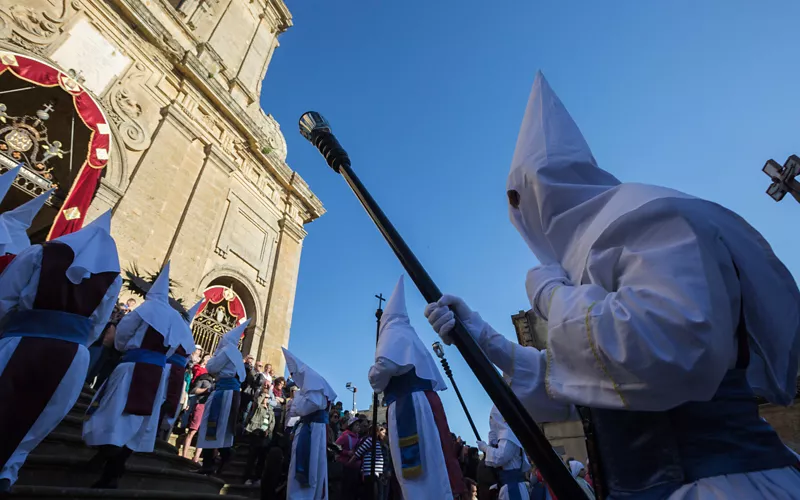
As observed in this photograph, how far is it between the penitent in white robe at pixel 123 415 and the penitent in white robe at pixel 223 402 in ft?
4.81

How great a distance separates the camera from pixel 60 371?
3.23m

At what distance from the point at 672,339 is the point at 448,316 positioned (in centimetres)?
69

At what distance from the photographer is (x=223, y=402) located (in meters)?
6.28

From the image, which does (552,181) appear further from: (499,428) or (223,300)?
(223,300)

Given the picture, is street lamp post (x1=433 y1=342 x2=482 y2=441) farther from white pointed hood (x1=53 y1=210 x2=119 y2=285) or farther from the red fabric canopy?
white pointed hood (x1=53 y1=210 x2=119 y2=285)

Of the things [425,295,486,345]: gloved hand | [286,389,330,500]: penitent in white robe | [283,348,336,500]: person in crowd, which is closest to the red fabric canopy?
[283,348,336,500]: person in crowd

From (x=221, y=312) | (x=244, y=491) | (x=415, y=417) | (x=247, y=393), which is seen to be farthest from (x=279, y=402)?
(x=415, y=417)

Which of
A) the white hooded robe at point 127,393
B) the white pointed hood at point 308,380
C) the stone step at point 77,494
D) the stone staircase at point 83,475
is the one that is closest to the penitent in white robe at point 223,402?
the stone staircase at point 83,475

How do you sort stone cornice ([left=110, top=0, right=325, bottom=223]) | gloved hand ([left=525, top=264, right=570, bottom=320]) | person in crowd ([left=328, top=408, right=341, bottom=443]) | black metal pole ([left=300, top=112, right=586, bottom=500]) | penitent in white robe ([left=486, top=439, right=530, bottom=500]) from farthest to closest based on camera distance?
stone cornice ([left=110, top=0, right=325, bottom=223]) < person in crowd ([left=328, top=408, right=341, bottom=443]) < penitent in white robe ([left=486, top=439, right=530, bottom=500]) < gloved hand ([left=525, top=264, right=570, bottom=320]) < black metal pole ([left=300, top=112, right=586, bottom=500])

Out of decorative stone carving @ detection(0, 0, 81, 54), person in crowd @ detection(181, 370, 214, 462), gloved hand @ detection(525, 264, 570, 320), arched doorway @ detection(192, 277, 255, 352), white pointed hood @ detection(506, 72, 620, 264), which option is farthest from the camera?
arched doorway @ detection(192, 277, 255, 352)

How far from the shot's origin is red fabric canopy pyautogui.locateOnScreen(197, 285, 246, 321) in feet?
39.8

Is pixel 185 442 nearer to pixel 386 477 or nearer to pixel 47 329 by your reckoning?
pixel 386 477

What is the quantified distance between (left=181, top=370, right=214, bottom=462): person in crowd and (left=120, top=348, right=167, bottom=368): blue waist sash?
2501mm

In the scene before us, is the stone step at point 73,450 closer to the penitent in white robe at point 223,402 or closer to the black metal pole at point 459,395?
the penitent in white robe at point 223,402
